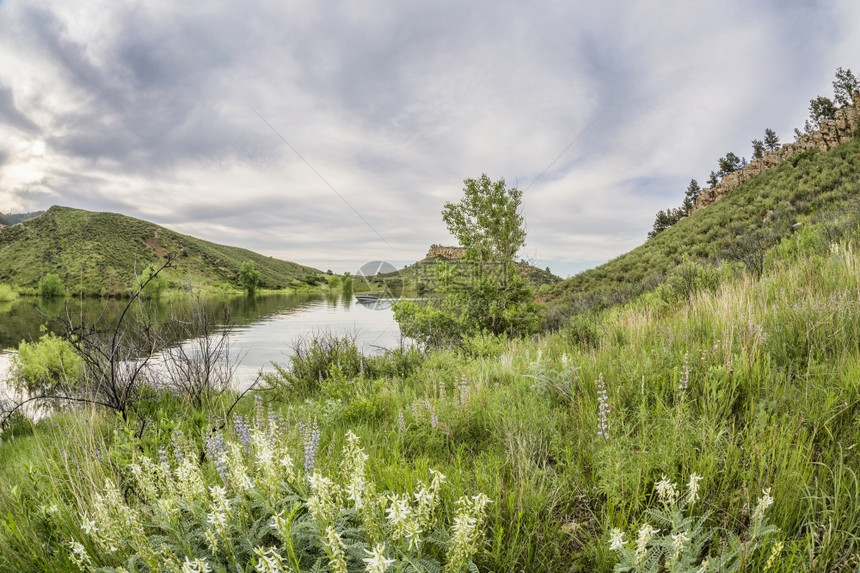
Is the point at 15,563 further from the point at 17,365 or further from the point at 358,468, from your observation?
the point at 17,365

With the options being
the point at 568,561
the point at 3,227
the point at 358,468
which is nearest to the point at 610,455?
the point at 568,561

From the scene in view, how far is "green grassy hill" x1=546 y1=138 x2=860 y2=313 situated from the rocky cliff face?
3.29 metres

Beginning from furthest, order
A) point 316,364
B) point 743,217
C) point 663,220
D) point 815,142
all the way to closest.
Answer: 1. point 663,220
2. point 815,142
3. point 743,217
4. point 316,364

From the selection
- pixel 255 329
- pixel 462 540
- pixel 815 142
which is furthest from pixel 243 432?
pixel 815 142

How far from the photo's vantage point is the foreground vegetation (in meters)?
1.60

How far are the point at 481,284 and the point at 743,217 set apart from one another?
2918 cm

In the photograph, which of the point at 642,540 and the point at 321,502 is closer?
the point at 642,540

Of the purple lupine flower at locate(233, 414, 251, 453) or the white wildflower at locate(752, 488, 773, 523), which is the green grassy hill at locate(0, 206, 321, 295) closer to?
the purple lupine flower at locate(233, 414, 251, 453)

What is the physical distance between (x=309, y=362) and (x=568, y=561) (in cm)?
923

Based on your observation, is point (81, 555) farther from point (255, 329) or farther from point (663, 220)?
point (663, 220)

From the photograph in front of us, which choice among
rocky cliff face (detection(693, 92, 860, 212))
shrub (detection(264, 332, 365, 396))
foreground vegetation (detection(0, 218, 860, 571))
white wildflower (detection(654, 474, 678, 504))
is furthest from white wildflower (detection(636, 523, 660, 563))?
rocky cliff face (detection(693, 92, 860, 212))

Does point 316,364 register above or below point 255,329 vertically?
above

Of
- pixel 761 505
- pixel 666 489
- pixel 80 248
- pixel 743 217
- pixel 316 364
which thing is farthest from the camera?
pixel 80 248

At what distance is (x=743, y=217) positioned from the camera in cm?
3022
